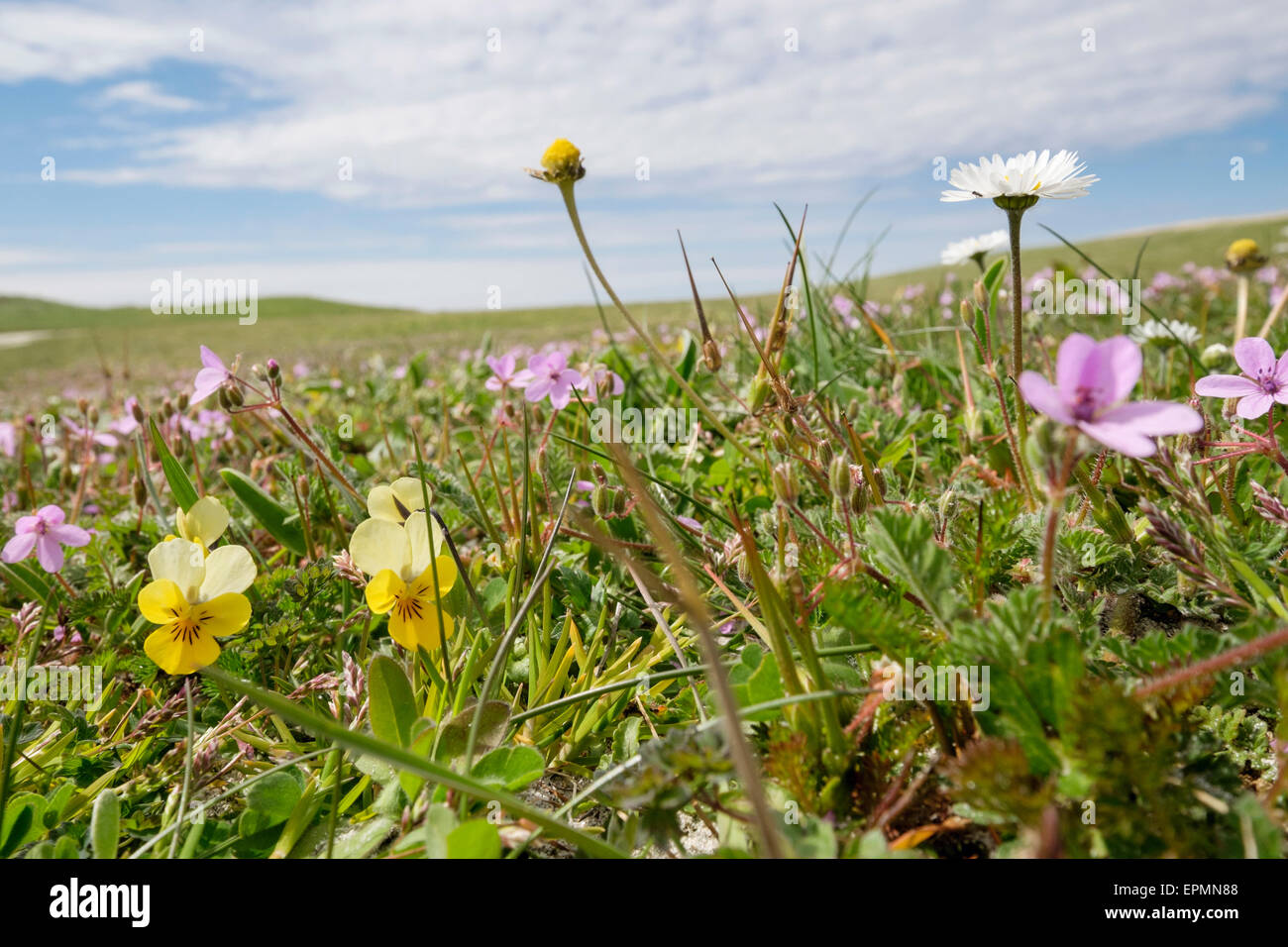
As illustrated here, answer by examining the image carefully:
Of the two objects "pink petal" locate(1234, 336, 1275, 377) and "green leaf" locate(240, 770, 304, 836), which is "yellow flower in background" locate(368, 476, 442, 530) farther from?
"pink petal" locate(1234, 336, 1275, 377)

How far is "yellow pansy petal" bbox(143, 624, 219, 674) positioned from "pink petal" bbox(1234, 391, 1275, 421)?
5.41ft

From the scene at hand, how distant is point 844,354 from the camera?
9.09ft

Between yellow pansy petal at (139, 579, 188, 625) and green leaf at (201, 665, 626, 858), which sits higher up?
yellow pansy petal at (139, 579, 188, 625)

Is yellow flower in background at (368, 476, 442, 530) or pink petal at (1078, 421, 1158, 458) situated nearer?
pink petal at (1078, 421, 1158, 458)

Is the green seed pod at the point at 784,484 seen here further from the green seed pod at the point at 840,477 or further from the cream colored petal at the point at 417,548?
the cream colored petal at the point at 417,548

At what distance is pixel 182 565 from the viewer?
122 cm

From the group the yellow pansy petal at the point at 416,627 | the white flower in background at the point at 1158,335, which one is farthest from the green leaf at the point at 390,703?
the white flower in background at the point at 1158,335

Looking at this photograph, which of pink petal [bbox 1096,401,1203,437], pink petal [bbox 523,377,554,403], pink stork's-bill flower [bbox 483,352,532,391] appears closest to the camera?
pink petal [bbox 1096,401,1203,437]

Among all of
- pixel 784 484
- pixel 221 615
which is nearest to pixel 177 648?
pixel 221 615

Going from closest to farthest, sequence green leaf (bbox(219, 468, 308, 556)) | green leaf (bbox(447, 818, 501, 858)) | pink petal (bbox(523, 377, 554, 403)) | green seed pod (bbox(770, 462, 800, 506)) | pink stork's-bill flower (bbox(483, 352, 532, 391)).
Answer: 1. green leaf (bbox(447, 818, 501, 858))
2. green seed pod (bbox(770, 462, 800, 506))
3. green leaf (bbox(219, 468, 308, 556))
4. pink petal (bbox(523, 377, 554, 403))
5. pink stork's-bill flower (bbox(483, 352, 532, 391))

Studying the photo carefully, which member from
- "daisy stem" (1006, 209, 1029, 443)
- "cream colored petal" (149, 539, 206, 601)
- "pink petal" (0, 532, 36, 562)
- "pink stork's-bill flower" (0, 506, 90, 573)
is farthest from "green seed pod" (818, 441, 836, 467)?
"pink petal" (0, 532, 36, 562)

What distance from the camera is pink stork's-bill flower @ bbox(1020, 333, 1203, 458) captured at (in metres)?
0.77

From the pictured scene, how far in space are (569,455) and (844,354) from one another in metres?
1.10

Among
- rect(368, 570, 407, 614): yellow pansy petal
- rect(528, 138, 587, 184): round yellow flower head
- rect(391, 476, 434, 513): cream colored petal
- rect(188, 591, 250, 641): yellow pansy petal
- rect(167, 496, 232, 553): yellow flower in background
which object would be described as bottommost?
rect(188, 591, 250, 641): yellow pansy petal
